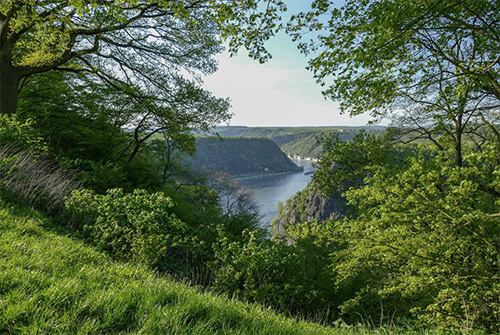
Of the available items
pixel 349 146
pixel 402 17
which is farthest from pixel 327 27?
pixel 349 146

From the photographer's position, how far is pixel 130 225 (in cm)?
559

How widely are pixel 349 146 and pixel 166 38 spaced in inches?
356

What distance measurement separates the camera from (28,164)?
6879 millimetres

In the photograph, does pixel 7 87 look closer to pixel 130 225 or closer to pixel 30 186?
pixel 30 186

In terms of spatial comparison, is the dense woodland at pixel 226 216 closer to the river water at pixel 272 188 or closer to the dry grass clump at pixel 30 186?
the dry grass clump at pixel 30 186

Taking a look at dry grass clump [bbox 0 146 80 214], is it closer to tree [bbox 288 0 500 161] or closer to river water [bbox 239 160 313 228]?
tree [bbox 288 0 500 161]

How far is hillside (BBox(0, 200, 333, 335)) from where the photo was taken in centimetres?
212

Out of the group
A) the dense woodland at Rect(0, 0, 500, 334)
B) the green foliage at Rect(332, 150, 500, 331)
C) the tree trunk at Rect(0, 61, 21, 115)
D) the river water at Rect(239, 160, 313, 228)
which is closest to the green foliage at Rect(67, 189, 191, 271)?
the dense woodland at Rect(0, 0, 500, 334)

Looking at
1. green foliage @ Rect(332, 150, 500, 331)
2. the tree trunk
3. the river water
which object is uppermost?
the tree trunk

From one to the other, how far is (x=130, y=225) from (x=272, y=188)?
5574 inches

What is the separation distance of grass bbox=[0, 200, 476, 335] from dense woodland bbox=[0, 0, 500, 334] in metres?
0.02

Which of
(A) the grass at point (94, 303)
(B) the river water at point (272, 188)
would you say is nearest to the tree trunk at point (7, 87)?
(A) the grass at point (94, 303)

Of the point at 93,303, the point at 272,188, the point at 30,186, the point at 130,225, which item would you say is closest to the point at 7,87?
the point at 30,186

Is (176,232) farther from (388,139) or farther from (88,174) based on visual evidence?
(388,139)
